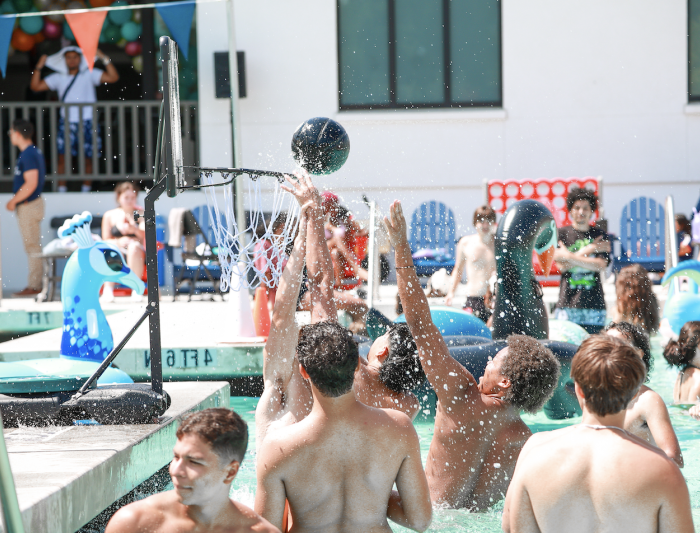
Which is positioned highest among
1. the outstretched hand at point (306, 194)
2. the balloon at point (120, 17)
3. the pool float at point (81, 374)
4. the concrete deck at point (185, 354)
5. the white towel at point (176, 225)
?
the balloon at point (120, 17)

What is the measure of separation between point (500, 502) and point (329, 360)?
71.2 inches

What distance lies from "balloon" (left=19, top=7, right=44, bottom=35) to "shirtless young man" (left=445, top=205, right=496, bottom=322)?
960 centimetres

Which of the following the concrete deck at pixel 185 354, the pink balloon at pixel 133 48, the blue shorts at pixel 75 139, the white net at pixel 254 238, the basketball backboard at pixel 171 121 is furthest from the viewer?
the pink balloon at pixel 133 48

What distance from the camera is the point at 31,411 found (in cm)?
425

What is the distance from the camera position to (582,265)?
6.92 meters

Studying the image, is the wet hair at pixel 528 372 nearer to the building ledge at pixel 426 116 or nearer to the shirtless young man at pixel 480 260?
the shirtless young man at pixel 480 260

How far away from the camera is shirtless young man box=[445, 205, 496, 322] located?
8.52 meters

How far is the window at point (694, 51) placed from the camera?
13414 mm

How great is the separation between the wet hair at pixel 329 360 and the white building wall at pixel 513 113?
35.3 feet

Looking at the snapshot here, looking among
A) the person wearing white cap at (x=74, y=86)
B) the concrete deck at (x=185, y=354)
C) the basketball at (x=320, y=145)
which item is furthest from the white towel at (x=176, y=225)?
the basketball at (x=320, y=145)

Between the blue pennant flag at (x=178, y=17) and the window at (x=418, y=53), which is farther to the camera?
the window at (x=418, y=53)

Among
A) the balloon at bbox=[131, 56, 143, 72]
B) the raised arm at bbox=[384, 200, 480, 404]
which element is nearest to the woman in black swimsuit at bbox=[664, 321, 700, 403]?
the raised arm at bbox=[384, 200, 480, 404]

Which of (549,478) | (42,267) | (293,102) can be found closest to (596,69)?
(293,102)

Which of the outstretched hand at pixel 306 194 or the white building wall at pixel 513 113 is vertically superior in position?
Answer: the white building wall at pixel 513 113
